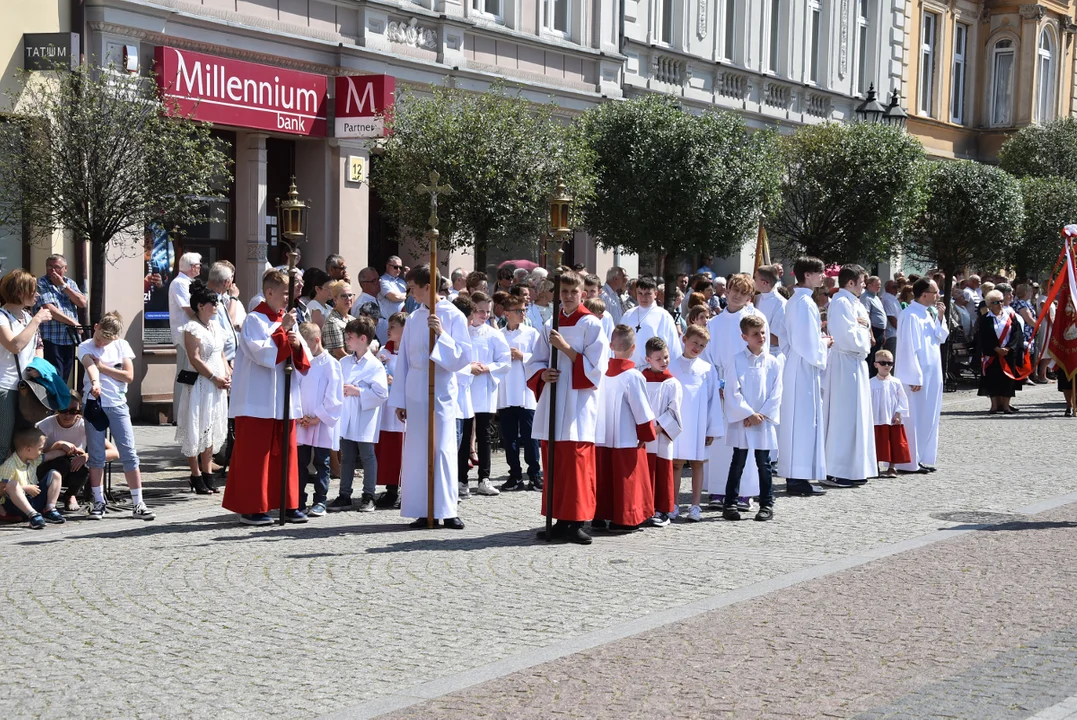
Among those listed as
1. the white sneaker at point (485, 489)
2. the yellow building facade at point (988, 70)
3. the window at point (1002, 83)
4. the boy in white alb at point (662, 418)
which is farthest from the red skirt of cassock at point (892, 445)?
the window at point (1002, 83)

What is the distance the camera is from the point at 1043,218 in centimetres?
3234

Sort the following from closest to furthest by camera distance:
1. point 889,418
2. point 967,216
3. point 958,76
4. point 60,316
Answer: point 60,316
point 889,418
point 967,216
point 958,76

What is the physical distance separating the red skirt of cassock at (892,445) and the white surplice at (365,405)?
5.33 m

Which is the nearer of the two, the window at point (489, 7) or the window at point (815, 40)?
the window at point (489, 7)

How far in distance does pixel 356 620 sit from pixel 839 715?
275 cm

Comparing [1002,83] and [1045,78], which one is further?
[1045,78]

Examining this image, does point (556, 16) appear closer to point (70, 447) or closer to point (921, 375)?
point (921, 375)

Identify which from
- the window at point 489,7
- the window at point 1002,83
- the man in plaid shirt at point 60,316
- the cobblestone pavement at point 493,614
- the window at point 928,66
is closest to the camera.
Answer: the cobblestone pavement at point 493,614

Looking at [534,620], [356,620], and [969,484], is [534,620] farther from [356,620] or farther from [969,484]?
[969,484]

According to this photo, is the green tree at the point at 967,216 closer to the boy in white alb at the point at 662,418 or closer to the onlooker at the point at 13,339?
the boy in white alb at the point at 662,418

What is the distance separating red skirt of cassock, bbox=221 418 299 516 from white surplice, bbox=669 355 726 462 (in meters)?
3.02

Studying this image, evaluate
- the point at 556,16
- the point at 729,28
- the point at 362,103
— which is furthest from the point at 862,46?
the point at 362,103

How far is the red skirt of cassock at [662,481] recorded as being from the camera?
11172 millimetres

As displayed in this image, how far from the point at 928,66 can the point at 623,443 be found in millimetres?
29640
